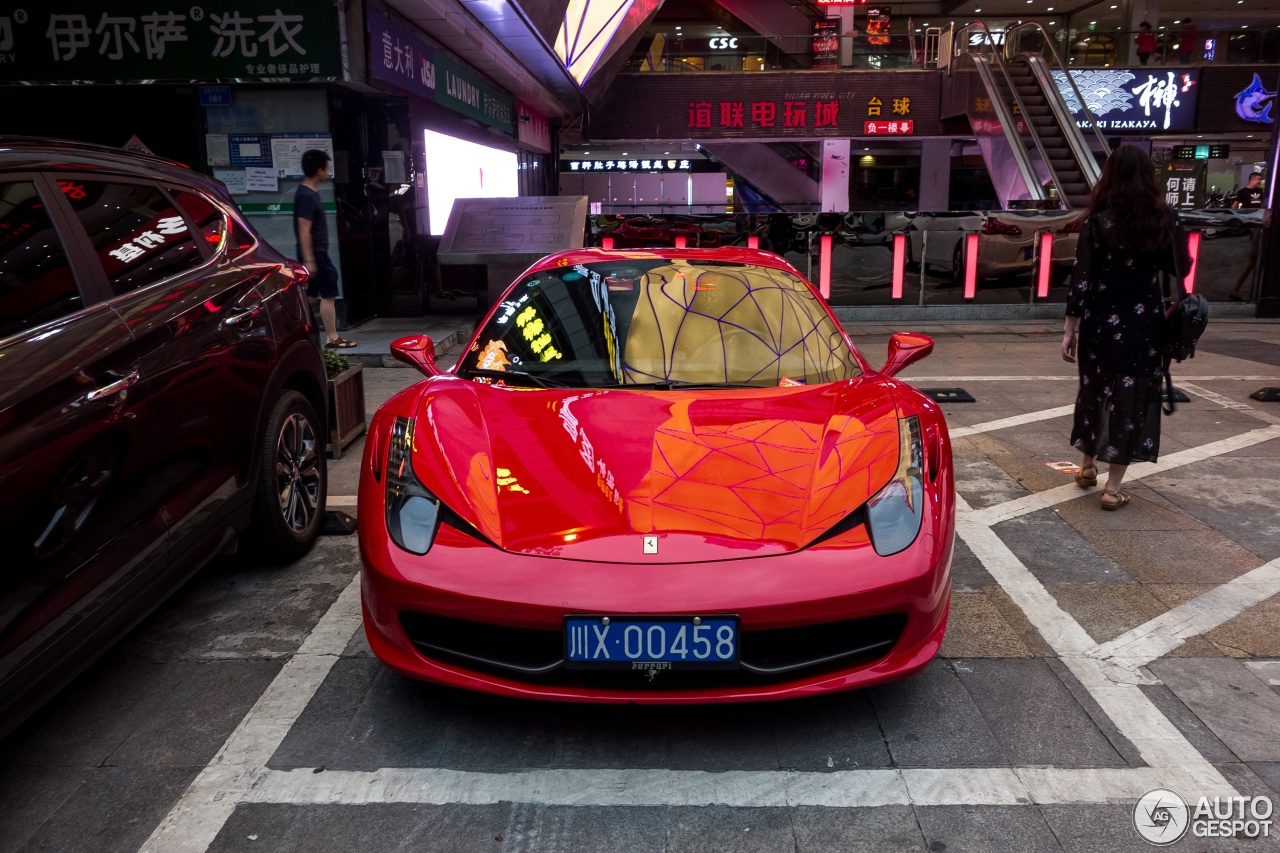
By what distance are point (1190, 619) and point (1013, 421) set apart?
335 centimetres

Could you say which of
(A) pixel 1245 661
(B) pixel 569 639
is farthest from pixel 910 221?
(B) pixel 569 639

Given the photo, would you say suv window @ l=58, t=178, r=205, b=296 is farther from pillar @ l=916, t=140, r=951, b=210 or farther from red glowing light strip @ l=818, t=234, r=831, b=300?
pillar @ l=916, t=140, r=951, b=210

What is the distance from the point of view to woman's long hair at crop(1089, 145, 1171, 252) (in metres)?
4.47

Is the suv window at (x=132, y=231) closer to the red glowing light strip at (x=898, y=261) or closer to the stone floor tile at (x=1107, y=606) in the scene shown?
the stone floor tile at (x=1107, y=606)

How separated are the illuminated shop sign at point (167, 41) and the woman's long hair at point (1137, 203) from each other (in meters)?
7.21

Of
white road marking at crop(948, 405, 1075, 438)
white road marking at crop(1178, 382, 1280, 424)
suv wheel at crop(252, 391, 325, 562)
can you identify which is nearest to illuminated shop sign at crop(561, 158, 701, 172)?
white road marking at crop(1178, 382, 1280, 424)

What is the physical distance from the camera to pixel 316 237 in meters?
8.73

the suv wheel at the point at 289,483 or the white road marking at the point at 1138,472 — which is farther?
the white road marking at the point at 1138,472

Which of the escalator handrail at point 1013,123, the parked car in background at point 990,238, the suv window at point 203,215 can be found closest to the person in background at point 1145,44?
the escalator handrail at point 1013,123

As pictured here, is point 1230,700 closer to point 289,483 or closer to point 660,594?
point 660,594

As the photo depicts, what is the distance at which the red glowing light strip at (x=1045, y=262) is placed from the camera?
12.1m

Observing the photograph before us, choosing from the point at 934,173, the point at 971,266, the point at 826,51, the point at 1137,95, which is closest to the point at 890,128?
the point at 826,51

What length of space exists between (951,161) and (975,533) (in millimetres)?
28399

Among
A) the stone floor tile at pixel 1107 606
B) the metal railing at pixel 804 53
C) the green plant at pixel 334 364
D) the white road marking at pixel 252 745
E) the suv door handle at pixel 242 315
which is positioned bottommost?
the stone floor tile at pixel 1107 606
